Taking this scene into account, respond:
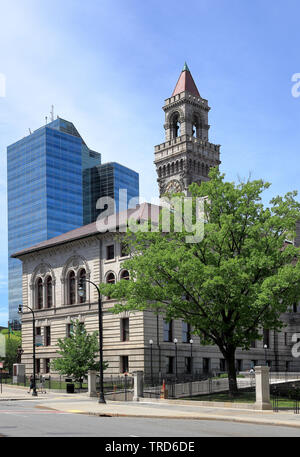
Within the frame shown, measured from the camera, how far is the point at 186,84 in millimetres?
106812

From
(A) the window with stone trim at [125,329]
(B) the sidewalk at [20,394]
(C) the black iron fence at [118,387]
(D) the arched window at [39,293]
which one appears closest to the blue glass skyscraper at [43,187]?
(D) the arched window at [39,293]

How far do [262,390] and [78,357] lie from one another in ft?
83.4

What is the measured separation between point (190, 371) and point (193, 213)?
25046 mm

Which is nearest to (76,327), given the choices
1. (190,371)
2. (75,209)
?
(190,371)

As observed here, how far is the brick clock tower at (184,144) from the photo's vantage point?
104m

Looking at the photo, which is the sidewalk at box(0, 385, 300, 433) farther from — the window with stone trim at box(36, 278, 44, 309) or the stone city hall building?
the window with stone trim at box(36, 278, 44, 309)

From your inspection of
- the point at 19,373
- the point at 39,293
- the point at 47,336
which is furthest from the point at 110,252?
the point at 19,373

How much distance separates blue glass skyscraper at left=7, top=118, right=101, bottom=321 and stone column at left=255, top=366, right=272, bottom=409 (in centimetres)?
15349

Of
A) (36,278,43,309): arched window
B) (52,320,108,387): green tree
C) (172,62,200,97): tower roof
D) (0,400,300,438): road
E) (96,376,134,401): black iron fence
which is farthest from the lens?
(172,62,200,97): tower roof

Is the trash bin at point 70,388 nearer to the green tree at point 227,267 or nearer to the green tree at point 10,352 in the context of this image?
the green tree at point 227,267

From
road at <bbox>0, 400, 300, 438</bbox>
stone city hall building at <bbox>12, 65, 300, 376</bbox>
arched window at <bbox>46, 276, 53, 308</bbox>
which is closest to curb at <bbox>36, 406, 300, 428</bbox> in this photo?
road at <bbox>0, 400, 300, 438</bbox>

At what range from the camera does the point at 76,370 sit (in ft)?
175

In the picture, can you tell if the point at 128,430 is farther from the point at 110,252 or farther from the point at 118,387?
the point at 110,252

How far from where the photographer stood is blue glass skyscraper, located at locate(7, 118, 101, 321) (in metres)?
184
